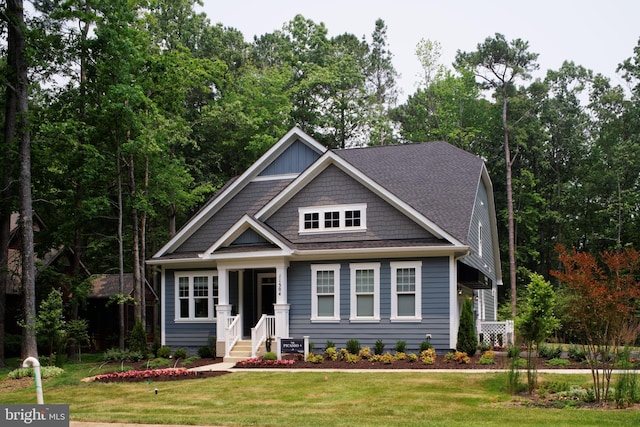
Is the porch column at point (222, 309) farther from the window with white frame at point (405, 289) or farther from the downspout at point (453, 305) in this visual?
the downspout at point (453, 305)

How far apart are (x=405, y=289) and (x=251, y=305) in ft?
19.6

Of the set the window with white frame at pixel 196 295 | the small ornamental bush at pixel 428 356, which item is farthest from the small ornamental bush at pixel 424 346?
the window with white frame at pixel 196 295

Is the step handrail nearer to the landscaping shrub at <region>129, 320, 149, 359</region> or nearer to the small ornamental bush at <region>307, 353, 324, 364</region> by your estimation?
the small ornamental bush at <region>307, 353, 324, 364</region>

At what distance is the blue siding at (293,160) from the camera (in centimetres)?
2552

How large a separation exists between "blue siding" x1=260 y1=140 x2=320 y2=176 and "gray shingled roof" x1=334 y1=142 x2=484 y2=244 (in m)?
1.28

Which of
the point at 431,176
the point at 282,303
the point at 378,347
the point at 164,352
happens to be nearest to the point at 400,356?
the point at 378,347

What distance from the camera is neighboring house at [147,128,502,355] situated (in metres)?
21.5

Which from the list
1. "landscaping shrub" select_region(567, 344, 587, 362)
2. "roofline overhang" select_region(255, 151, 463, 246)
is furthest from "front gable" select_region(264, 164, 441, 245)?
"landscaping shrub" select_region(567, 344, 587, 362)

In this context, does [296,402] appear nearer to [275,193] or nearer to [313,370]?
[313,370]

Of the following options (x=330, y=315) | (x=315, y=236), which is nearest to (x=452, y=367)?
(x=330, y=315)

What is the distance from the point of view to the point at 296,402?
1265 centimetres

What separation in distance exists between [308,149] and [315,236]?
150 inches

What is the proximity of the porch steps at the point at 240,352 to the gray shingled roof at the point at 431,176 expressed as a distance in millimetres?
6681

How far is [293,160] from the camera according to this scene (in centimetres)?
2584
